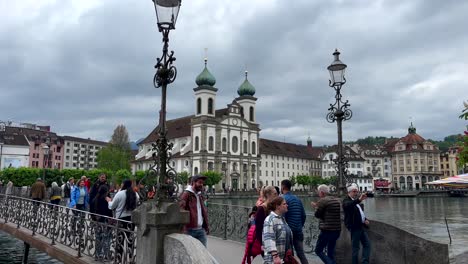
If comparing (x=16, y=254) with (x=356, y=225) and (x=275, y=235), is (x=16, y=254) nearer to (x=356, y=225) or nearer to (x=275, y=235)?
(x=356, y=225)

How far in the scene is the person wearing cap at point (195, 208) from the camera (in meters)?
7.27

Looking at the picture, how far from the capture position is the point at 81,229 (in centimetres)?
877

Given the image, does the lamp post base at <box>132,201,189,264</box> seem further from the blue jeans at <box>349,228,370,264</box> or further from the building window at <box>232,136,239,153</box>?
the building window at <box>232,136,239,153</box>

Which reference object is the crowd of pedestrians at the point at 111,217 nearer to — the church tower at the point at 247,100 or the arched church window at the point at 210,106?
the arched church window at the point at 210,106

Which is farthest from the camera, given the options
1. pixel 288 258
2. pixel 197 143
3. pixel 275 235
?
pixel 197 143

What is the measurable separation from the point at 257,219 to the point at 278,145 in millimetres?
114001

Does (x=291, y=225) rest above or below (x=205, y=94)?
below

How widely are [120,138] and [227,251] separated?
85.5 m

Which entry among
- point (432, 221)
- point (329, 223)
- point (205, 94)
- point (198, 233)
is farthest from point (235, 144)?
point (198, 233)

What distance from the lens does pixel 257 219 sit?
614cm

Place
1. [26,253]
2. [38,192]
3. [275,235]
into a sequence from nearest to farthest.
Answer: [275,235] < [26,253] < [38,192]

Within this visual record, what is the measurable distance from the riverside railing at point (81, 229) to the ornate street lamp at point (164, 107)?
1007 millimetres

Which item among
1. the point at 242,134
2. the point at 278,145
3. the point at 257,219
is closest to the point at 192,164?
the point at 242,134

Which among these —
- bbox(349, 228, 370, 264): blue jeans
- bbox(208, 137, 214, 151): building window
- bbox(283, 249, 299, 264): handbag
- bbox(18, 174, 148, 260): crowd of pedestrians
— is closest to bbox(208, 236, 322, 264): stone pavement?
bbox(349, 228, 370, 264): blue jeans
